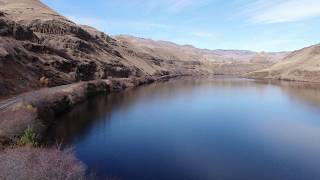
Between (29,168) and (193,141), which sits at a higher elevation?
(29,168)

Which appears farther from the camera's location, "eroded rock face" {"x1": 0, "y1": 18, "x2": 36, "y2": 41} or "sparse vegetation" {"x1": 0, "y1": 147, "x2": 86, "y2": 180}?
"eroded rock face" {"x1": 0, "y1": 18, "x2": 36, "y2": 41}

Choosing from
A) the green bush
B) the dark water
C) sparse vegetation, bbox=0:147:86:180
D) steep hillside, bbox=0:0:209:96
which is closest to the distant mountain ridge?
steep hillside, bbox=0:0:209:96

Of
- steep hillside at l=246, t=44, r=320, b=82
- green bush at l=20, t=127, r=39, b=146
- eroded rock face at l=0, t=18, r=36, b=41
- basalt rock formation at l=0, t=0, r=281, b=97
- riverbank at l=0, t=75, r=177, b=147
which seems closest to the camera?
green bush at l=20, t=127, r=39, b=146

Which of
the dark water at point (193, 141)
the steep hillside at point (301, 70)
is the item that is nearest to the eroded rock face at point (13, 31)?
the dark water at point (193, 141)

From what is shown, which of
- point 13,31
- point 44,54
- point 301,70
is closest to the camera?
point 44,54

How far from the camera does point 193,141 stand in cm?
3466

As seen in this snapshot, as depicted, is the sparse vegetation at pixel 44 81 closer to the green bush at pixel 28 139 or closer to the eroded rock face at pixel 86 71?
the eroded rock face at pixel 86 71

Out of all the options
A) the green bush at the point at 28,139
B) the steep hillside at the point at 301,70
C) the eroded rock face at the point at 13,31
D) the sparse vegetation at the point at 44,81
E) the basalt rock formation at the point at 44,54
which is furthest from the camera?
the steep hillside at the point at 301,70

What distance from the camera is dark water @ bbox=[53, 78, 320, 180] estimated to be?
84.6 ft

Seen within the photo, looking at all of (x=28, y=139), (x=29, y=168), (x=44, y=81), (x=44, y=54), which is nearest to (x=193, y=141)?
(x=28, y=139)

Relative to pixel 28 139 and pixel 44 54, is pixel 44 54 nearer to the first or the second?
pixel 44 54

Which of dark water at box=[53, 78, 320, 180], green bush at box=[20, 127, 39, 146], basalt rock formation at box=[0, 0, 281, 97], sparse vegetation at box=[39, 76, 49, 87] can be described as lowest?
dark water at box=[53, 78, 320, 180]

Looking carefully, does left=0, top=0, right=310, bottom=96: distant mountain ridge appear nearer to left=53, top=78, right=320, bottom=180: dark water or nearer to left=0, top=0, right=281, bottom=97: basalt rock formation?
left=0, top=0, right=281, bottom=97: basalt rock formation

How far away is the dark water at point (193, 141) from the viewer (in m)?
25.8
